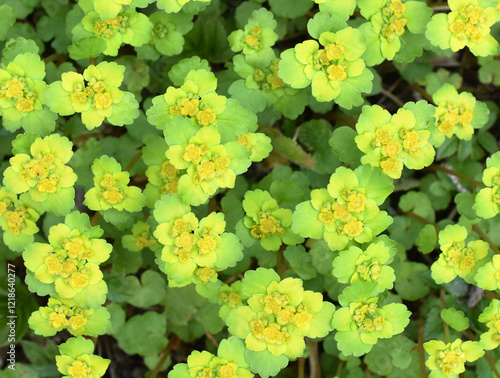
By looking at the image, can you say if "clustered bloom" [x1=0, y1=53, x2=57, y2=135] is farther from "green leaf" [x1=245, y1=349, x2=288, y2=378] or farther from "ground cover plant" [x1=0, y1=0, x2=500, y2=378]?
"green leaf" [x1=245, y1=349, x2=288, y2=378]

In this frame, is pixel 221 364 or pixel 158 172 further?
pixel 158 172

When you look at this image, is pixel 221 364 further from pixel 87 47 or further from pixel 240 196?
pixel 87 47

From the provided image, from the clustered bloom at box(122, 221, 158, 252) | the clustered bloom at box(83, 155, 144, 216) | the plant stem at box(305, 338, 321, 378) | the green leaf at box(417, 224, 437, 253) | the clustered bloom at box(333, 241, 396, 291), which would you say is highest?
the clustered bloom at box(83, 155, 144, 216)

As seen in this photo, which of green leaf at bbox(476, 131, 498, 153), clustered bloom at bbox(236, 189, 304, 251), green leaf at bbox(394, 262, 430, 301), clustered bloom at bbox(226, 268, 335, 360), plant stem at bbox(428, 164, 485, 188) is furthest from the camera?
green leaf at bbox(476, 131, 498, 153)

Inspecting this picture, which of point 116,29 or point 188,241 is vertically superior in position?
point 116,29

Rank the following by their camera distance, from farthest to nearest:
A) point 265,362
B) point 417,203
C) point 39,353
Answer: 1. point 417,203
2. point 39,353
3. point 265,362

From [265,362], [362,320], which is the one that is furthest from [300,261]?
[265,362]

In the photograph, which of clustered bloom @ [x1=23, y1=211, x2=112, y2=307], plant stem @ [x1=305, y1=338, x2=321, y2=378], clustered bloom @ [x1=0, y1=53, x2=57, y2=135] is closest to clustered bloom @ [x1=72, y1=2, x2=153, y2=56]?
Result: clustered bloom @ [x1=0, y1=53, x2=57, y2=135]

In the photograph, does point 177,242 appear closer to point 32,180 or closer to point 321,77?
point 32,180
